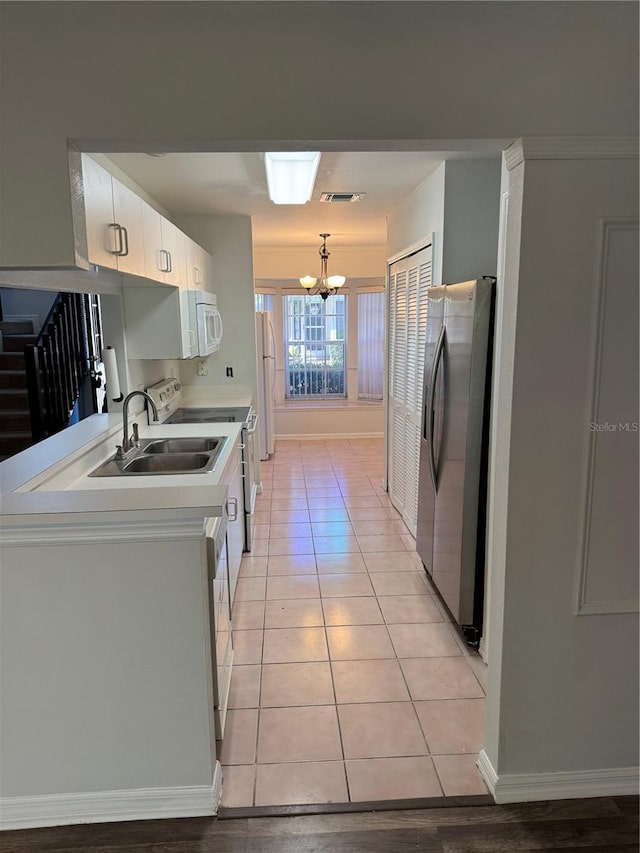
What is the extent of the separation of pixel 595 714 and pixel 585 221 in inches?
62.6

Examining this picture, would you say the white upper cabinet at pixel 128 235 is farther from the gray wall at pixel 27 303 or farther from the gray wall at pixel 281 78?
the gray wall at pixel 27 303

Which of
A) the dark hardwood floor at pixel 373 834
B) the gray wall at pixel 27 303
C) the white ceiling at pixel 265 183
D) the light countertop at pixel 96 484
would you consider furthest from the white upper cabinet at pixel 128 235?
the gray wall at pixel 27 303

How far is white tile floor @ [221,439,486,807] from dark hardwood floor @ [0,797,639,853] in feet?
0.29

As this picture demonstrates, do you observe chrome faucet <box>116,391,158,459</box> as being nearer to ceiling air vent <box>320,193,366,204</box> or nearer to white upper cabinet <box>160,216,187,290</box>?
white upper cabinet <box>160,216,187,290</box>

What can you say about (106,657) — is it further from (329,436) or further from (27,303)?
(329,436)

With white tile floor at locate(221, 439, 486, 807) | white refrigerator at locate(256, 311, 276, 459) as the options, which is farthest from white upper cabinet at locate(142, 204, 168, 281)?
white refrigerator at locate(256, 311, 276, 459)

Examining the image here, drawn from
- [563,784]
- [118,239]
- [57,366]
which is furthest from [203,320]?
[563,784]

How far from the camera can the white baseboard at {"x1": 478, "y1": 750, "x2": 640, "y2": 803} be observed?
1.88 metres

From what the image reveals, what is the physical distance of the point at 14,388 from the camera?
4.38 meters

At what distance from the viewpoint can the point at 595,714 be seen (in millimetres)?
1869

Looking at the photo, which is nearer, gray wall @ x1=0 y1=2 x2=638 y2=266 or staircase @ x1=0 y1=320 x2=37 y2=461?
gray wall @ x1=0 y1=2 x2=638 y2=266

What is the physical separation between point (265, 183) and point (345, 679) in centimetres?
294

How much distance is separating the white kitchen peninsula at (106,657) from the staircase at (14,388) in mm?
1836

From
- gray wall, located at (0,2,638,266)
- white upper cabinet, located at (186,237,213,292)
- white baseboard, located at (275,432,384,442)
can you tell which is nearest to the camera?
gray wall, located at (0,2,638,266)
